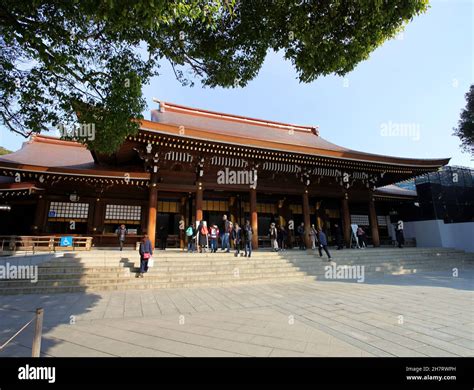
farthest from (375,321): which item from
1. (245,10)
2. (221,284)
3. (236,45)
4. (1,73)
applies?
(1,73)

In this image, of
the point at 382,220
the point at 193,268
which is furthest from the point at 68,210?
the point at 382,220

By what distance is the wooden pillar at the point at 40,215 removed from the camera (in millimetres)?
11727

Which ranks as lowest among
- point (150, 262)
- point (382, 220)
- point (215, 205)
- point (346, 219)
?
point (150, 262)

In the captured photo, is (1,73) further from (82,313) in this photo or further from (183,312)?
(183,312)

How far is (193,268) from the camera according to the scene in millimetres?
8922

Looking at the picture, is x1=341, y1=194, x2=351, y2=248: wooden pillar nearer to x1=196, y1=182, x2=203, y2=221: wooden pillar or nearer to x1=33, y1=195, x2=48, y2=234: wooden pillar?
x1=196, y1=182, x2=203, y2=221: wooden pillar

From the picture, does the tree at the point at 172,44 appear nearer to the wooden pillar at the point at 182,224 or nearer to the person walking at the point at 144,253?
the person walking at the point at 144,253

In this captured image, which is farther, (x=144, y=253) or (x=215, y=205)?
(x=215, y=205)
